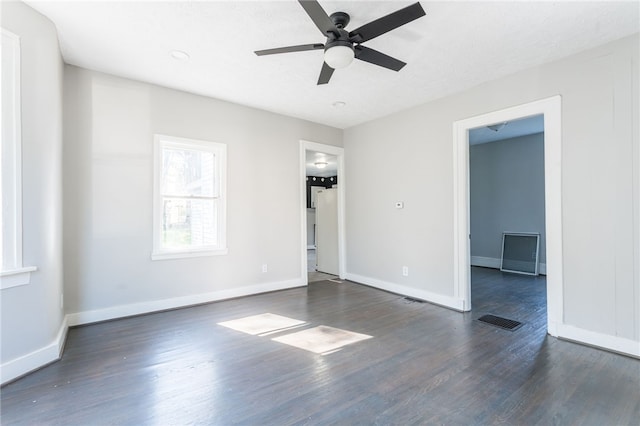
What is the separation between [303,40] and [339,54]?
2.21 ft

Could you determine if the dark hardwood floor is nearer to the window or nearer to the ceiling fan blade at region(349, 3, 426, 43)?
the window

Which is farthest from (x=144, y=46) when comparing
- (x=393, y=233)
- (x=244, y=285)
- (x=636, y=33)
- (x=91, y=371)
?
(x=636, y=33)

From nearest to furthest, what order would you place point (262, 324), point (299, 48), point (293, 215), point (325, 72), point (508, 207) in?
point (299, 48) < point (325, 72) < point (262, 324) < point (293, 215) < point (508, 207)

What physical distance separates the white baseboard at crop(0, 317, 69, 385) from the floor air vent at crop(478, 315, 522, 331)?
13.7ft

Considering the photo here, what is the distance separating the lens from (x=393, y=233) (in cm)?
475

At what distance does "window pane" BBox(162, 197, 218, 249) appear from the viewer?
3883 millimetres

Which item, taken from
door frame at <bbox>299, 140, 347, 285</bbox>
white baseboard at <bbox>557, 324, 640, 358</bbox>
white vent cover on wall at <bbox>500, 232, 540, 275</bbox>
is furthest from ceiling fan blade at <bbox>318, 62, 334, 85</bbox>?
white vent cover on wall at <bbox>500, 232, 540, 275</bbox>

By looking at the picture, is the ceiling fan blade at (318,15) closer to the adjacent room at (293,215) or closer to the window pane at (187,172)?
the adjacent room at (293,215)

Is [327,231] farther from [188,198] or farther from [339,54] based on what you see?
[339,54]

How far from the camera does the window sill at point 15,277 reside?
2127 mm

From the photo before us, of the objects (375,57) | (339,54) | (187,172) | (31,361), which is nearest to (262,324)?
(31,361)

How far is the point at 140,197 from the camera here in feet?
11.9

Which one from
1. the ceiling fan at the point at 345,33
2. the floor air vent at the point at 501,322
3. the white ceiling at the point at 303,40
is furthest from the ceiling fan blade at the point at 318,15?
the floor air vent at the point at 501,322

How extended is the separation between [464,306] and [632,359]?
150 cm
